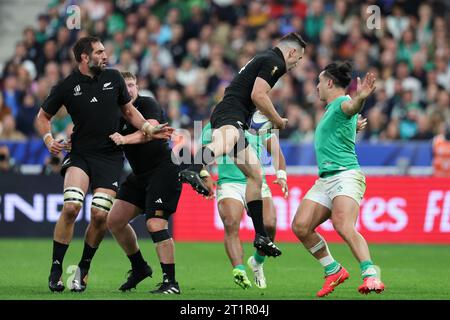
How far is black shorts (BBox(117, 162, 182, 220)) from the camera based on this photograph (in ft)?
41.2

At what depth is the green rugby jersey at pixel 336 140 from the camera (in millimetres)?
12219

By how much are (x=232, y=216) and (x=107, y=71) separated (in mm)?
2393

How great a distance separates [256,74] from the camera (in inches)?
512

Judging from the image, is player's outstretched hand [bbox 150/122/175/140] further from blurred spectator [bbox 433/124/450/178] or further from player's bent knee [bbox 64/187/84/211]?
blurred spectator [bbox 433/124/450/178]

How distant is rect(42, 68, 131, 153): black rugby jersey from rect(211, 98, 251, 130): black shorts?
1053 mm

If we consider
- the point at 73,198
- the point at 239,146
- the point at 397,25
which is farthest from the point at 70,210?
the point at 397,25

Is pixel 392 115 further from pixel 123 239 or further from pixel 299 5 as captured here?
pixel 123 239

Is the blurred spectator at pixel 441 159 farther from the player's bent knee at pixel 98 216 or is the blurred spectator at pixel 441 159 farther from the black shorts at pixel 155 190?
the player's bent knee at pixel 98 216

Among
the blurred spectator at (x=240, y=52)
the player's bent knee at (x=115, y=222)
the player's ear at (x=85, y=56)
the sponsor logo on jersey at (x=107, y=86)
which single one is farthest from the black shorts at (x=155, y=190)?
the blurred spectator at (x=240, y=52)

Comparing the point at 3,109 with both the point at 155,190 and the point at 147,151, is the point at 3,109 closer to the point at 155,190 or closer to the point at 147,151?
the point at 147,151

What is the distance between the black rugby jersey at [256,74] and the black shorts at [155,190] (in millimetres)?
1107

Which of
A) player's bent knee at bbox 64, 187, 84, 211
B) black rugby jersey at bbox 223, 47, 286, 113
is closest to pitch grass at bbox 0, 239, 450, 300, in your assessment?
player's bent knee at bbox 64, 187, 84, 211

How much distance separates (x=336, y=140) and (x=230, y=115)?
1.37 meters

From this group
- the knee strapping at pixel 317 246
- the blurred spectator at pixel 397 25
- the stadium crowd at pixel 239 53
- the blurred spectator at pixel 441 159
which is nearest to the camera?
the knee strapping at pixel 317 246
